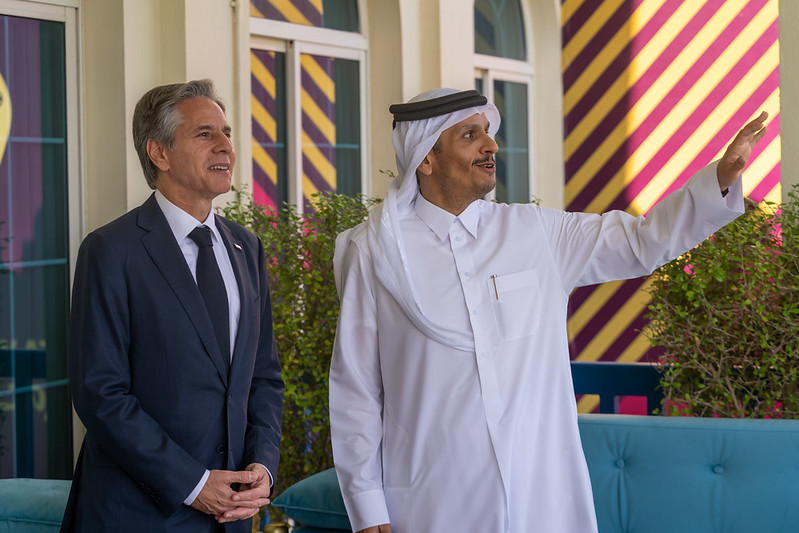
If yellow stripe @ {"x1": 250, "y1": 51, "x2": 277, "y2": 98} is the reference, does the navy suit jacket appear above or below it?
below

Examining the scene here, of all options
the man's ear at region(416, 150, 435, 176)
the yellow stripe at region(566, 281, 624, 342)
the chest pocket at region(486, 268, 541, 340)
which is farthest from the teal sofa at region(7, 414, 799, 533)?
the yellow stripe at region(566, 281, 624, 342)

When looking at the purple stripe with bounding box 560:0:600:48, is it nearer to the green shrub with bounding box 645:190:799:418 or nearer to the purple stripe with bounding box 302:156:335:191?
the purple stripe with bounding box 302:156:335:191

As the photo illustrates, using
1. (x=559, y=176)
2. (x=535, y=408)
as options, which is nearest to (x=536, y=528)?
(x=535, y=408)

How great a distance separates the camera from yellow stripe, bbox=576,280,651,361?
598 cm

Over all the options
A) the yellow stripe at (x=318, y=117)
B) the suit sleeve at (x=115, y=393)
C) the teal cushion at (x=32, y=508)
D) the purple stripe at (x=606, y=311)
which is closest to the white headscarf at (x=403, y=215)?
the suit sleeve at (x=115, y=393)

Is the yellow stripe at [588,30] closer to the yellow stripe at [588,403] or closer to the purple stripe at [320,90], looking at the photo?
the purple stripe at [320,90]

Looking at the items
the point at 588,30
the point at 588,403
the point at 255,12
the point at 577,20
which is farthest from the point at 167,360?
the point at 577,20

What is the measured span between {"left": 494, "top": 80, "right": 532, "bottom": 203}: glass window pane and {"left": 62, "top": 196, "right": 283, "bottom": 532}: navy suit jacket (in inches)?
188

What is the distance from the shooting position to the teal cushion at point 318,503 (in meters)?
3.00

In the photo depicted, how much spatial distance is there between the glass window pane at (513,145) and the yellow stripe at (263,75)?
207cm

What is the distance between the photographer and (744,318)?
3.54 m

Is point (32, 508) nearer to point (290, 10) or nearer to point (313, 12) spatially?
point (290, 10)

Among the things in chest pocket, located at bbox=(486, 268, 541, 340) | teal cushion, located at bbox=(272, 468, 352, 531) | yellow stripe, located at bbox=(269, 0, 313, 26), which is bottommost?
teal cushion, located at bbox=(272, 468, 352, 531)

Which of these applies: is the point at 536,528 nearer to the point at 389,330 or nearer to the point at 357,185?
the point at 389,330
